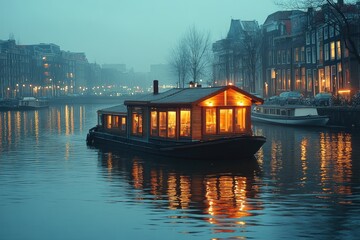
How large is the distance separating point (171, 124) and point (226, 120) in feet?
10.2

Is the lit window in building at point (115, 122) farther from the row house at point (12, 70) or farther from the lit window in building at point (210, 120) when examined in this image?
the row house at point (12, 70)

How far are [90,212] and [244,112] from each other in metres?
16.2

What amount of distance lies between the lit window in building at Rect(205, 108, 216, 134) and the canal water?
6.10 feet

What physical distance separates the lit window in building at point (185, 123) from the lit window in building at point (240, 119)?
105 inches

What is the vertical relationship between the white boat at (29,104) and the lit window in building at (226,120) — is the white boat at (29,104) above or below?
above

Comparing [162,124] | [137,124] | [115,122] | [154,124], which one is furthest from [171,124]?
[115,122]

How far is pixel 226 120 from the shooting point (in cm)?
3497

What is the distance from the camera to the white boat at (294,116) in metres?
63.1

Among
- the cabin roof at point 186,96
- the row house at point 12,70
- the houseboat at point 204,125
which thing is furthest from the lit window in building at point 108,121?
the row house at point 12,70

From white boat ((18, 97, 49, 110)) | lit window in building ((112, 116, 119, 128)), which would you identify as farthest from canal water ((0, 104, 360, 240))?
white boat ((18, 97, 49, 110))

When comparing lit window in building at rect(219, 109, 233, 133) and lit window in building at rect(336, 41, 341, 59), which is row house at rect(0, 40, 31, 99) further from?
lit window in building at rect(219, 109, 233, 133)

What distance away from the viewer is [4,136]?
57.2 m

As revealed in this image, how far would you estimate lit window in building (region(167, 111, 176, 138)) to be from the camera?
116 ft

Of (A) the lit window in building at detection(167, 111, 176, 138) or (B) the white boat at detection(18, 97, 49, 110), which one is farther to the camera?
(B) the white boat at detection(18, 97, 49, 110)
